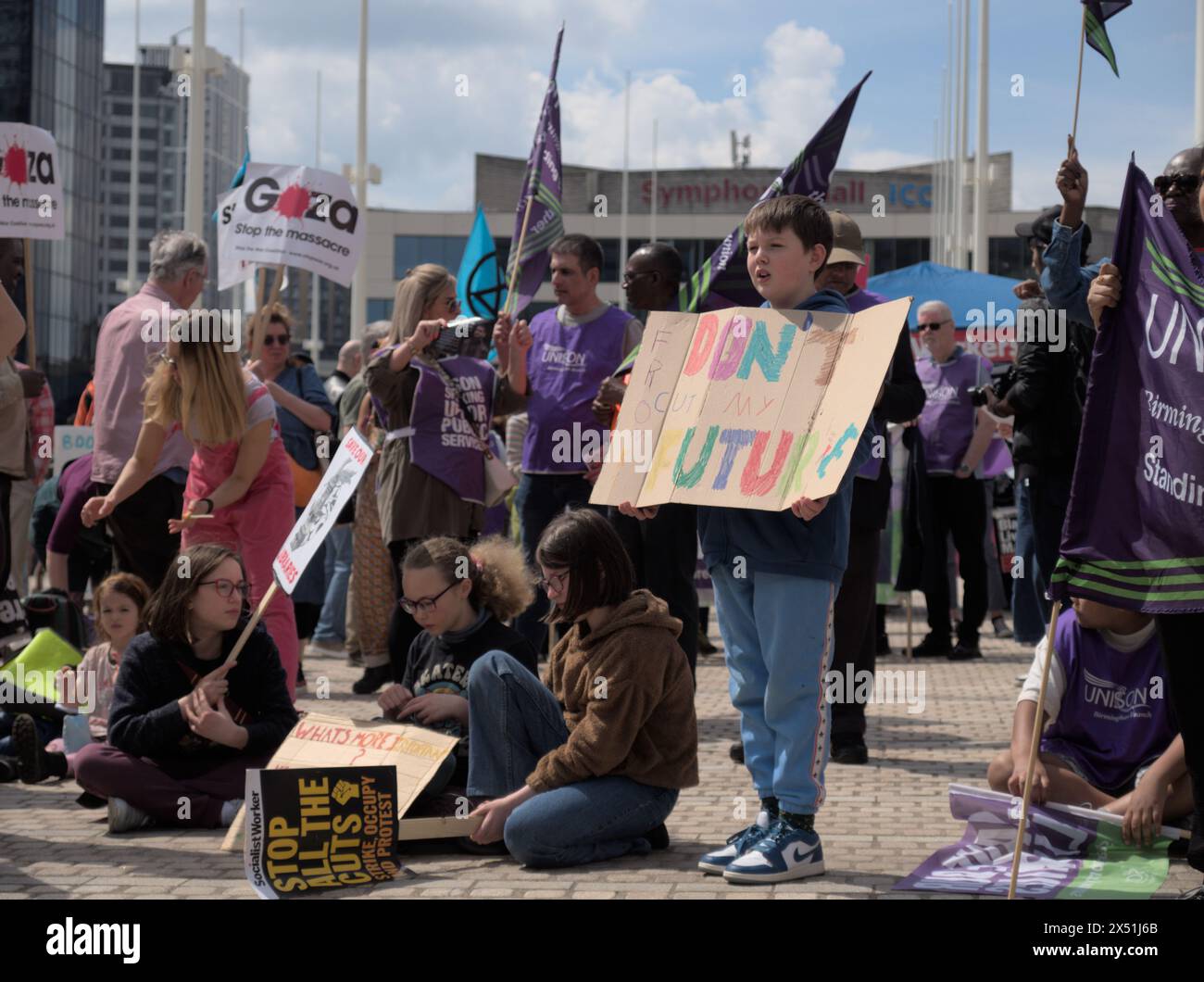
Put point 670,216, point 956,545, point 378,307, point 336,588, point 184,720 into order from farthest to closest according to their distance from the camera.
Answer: point 670,216
point 378,307
point 956,545
point 336,588
point 184,720

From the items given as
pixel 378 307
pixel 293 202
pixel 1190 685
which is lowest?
pixel 1190 685

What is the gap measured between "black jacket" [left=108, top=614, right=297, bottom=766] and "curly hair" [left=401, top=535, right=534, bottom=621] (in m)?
0.70

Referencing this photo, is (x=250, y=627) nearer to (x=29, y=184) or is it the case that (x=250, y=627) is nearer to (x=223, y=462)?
(x=223, y=462)

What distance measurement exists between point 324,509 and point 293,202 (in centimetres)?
421

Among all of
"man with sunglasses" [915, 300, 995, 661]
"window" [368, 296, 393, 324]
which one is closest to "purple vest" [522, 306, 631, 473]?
"man with sunglasses" [915, 300, 995, 661]

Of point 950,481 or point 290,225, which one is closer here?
point 290,225

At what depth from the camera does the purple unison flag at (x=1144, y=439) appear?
436cm

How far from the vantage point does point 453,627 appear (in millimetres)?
6062

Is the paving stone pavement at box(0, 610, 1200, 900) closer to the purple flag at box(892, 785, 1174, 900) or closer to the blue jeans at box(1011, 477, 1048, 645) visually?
the purple flag at box(892, 785, 1174, 900)

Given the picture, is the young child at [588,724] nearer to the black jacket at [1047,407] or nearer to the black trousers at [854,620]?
the black trousers at [854,620]

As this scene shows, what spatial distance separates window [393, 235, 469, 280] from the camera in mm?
69750

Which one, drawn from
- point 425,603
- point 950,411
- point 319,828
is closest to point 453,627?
point 425,603
